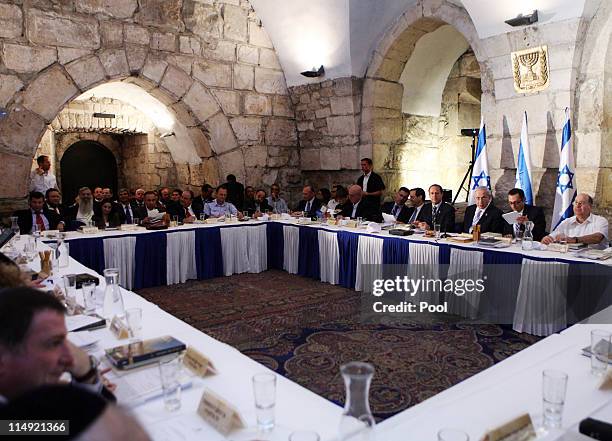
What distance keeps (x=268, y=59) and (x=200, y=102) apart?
1490mm

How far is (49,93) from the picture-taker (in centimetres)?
614

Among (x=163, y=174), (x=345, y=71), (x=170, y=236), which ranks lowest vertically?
(x=170, y=236)

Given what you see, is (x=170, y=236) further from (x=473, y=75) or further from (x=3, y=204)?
(x=473, y=75)

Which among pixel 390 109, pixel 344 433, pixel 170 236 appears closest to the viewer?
pixel 344 433

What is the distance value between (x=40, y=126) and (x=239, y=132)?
9.47ft

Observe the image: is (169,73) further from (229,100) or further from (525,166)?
(525,166)

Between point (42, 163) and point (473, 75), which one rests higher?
point (473, 75)

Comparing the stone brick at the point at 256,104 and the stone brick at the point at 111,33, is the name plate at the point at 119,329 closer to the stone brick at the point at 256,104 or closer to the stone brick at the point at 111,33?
the stone brick at the point at 111,33

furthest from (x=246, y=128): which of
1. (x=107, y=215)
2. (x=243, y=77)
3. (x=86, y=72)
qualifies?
(x=107, y=215)

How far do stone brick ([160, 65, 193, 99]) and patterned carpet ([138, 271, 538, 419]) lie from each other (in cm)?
341

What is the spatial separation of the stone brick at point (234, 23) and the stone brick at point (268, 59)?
0.40 m

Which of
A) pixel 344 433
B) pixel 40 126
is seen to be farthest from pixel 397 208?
pixel 344 433

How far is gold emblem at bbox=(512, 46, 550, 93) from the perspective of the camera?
5.23 m

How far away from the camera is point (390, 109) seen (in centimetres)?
764
